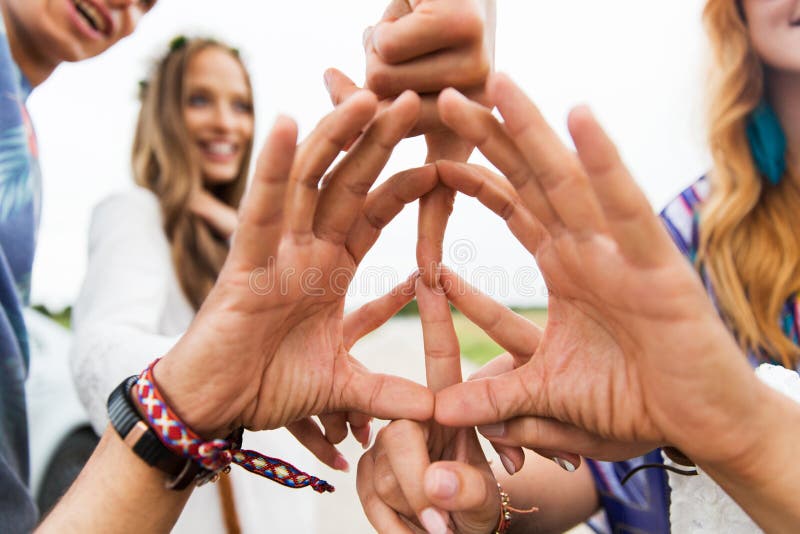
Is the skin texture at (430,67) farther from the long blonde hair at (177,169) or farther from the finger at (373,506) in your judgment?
the long blonde hair at (177,169)

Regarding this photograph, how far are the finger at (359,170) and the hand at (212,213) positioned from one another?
118cm

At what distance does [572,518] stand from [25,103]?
1.49 meters

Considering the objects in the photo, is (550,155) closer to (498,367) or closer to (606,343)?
(606,343)

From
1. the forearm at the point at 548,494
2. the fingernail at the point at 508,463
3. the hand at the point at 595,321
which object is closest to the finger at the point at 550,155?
the hand at the point at 595,321

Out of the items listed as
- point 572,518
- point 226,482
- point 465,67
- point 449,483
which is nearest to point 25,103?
point 226,482

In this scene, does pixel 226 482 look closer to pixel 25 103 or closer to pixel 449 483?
pixel 449 483

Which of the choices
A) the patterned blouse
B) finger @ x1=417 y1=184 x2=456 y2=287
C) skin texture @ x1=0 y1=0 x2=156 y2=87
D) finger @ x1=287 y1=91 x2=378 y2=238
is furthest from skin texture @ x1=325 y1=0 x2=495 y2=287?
skin texture @ x1=0 y1=0 x2=156 y2=87

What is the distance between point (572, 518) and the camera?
3.24 ft

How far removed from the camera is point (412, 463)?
2.02 ft

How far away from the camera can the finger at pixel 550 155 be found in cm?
49

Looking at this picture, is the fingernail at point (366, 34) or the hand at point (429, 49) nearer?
the hand at point (429, 49)

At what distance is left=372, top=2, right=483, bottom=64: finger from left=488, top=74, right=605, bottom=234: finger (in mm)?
137

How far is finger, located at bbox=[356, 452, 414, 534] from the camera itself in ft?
2.10

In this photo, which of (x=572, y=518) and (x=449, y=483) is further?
(x=572, y=518)
